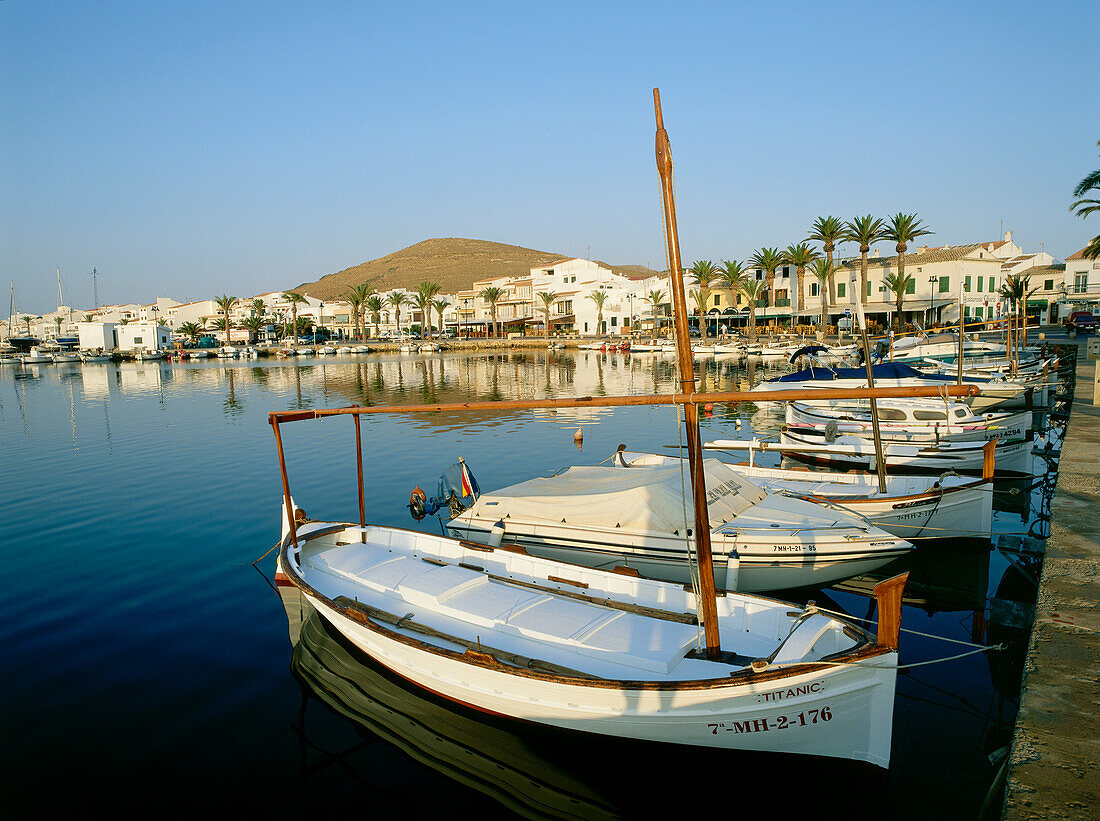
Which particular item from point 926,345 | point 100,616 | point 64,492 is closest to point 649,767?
point 100,616

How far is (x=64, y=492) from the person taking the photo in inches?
946

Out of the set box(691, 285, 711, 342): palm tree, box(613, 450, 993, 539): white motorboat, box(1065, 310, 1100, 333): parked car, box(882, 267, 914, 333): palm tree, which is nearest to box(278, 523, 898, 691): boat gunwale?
box(613, 450, 993, 539): white motorboat

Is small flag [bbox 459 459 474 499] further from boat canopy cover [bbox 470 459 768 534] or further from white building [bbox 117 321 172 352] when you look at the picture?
white building [bbox 117 321 172 352]

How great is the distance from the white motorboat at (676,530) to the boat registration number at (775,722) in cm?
409

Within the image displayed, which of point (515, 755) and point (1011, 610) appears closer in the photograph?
point (515, 755)

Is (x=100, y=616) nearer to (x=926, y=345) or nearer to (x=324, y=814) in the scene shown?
(x=324, y=814)

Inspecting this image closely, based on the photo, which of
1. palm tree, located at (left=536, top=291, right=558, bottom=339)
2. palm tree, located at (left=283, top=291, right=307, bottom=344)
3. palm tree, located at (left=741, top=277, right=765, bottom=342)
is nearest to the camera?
palm tree, located at (left=741, top=277, right=765, bottom=342)

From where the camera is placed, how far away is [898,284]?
72.2 meters

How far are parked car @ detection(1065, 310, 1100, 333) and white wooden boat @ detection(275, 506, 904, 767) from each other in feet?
255

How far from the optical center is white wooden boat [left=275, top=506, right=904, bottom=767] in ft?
23.4

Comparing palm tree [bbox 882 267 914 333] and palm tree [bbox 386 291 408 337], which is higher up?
palm tree [bbox 386 291 408 337]

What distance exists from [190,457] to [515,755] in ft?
88.2

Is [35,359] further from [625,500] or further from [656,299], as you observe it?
[625,500]

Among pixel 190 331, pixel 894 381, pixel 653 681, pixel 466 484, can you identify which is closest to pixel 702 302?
pixel 894 381
